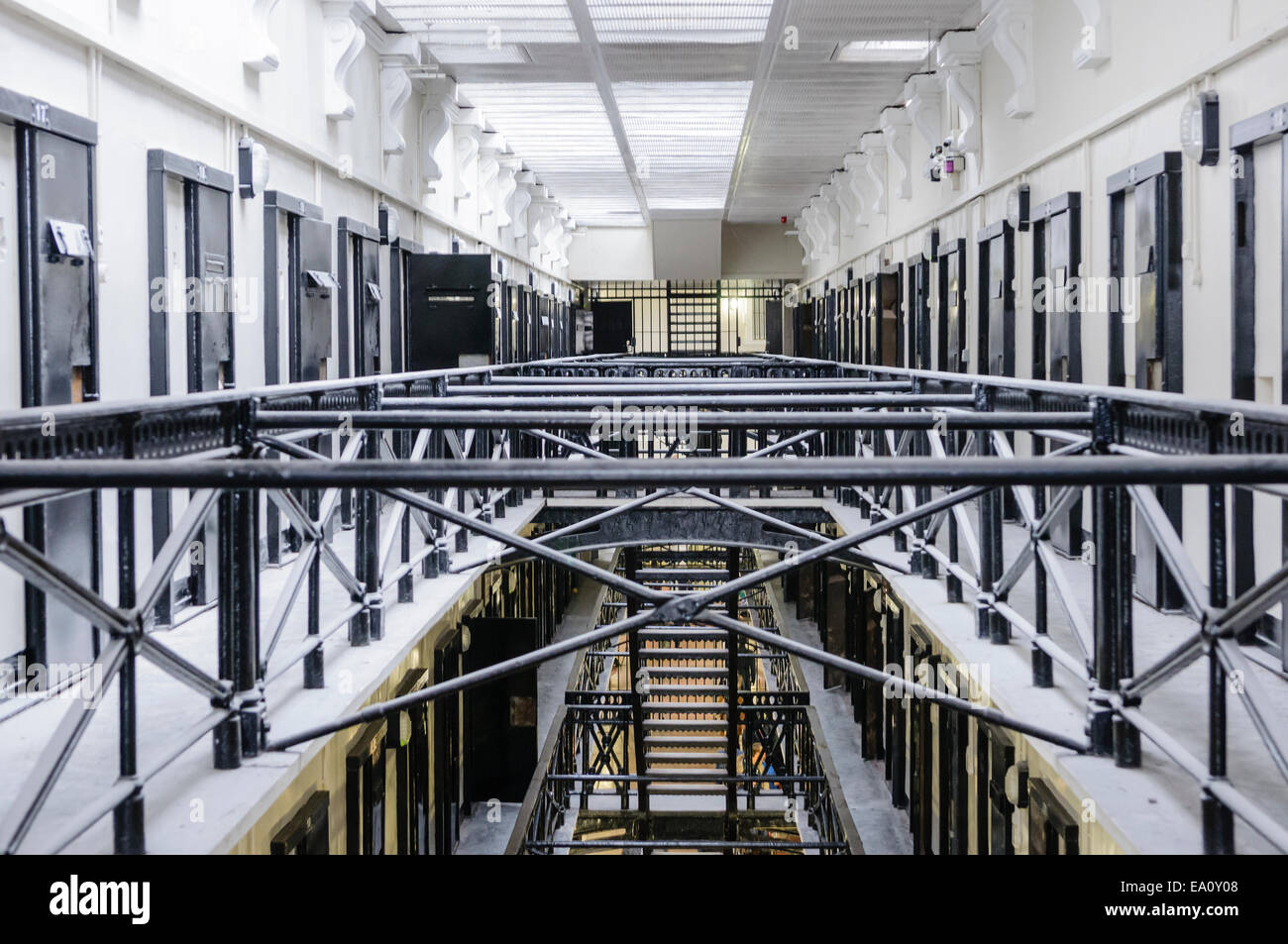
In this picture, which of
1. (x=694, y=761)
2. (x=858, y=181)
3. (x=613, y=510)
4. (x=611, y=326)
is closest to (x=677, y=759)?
(x=694, y=761)

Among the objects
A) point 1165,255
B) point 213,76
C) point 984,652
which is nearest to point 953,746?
point 984,652

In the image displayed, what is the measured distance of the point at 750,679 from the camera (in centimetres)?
1327

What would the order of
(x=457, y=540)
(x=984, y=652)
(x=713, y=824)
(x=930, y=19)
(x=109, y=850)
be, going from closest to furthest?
(x=109, y=850)
(x=984, y=652)
(x=457, y=540)
(x=930, y=19)
(x=713, y=824)

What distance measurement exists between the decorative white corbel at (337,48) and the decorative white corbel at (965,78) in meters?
4.62

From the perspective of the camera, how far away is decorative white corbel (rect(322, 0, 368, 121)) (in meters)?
8.13

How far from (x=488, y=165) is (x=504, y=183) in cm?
123

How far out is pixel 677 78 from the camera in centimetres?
1072

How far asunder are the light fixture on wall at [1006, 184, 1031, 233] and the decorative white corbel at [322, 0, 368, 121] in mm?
4698

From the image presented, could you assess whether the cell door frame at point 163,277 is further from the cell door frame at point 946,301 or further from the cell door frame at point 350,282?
the cell door frame at point 946,301

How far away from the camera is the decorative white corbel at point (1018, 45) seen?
8133 millimetres

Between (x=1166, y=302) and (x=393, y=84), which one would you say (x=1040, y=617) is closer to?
(x=1166, y=302)

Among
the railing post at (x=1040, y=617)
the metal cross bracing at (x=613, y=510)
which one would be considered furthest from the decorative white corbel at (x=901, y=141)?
the railing post at (x=1040, y=617)

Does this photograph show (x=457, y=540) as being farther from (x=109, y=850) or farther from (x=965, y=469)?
(x=965, y=469)
